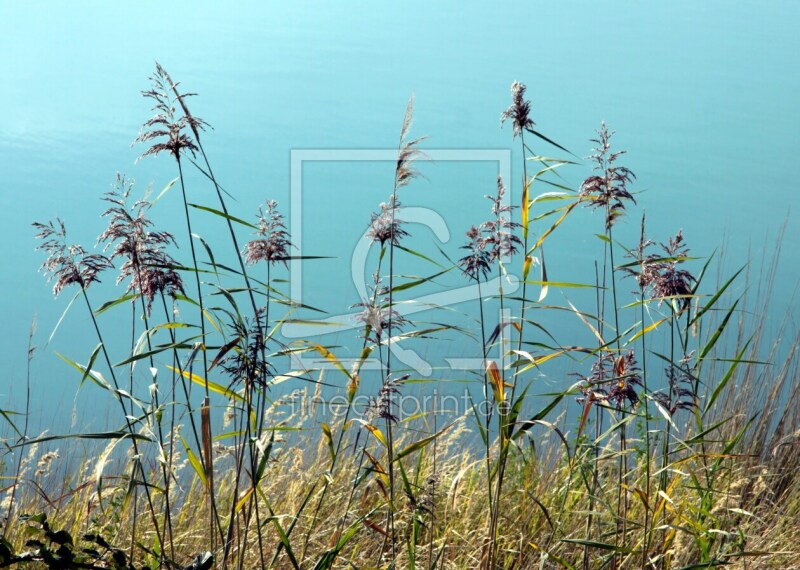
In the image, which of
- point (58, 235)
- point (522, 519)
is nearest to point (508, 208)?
point (58, 235)

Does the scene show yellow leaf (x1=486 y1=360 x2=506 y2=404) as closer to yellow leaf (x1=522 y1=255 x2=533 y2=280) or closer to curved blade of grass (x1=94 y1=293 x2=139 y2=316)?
yellow leaf (x1=522 y1=255 x2=533 y2=280)

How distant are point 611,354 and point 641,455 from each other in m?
1.44

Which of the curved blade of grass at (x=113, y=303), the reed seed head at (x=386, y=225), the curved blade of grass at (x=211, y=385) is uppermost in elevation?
the reed seed head at (x=386, y=225)

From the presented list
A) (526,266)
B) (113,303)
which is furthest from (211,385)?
(526,266)

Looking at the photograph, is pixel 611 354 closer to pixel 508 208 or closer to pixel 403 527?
pixel 508 208

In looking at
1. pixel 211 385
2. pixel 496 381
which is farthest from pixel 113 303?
pixel 496 381

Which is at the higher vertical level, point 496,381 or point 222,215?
point 222,215

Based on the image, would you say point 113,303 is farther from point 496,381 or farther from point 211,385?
point 496,381

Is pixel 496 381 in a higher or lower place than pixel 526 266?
lower

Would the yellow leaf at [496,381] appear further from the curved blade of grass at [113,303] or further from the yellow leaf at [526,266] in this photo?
the curved blade of grass at [113,303]

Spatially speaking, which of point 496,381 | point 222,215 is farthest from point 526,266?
point 222,215

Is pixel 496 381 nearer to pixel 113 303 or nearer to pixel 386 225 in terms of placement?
pixel 386 225

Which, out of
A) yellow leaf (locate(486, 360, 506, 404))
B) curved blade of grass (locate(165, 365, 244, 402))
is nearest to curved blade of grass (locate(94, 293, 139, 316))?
curved blade of grass (locate(165, 365, 244, 402))


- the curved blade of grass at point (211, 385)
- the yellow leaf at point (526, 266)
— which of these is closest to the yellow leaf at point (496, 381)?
the yellow leaf at point (526, 266)
